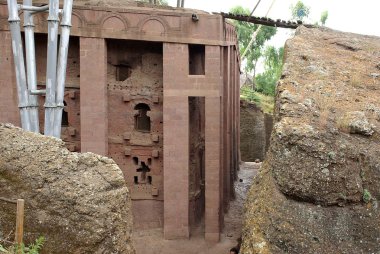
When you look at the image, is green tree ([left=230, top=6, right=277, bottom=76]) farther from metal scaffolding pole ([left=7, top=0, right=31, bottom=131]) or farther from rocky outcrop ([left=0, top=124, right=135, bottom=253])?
rocky outcrop ([left=0, top=124, right=135, bottom=253])

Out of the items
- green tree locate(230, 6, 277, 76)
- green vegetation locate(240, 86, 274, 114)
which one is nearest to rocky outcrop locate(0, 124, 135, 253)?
green vegetation locate(240, 86, 274, 114)

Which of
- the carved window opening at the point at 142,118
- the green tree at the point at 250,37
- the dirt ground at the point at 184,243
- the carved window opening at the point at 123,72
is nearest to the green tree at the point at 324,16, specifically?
the green tree at the point at 250,37

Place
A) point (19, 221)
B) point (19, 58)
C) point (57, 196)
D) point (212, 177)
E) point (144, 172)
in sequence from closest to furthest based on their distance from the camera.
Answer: point (19, 221)
point (57, 196)
point (19, 58)
point (212, 177)
point (144, 172)

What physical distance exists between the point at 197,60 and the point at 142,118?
2.29m

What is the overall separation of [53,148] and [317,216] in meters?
3.17

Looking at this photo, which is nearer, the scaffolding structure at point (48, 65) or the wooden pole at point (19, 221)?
Answer: the wooden pole at point (19, 221)

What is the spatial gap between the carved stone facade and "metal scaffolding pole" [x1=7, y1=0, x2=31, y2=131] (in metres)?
1.67

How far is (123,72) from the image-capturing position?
12.4 metres

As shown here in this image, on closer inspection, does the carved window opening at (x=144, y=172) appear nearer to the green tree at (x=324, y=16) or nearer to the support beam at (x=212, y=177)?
the support beam at (x=212, y=177)

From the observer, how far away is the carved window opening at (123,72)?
40.4 feet

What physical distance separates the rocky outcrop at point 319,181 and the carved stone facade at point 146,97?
608 centimetres

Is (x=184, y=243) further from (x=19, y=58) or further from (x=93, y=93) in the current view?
(x=19, y=58)

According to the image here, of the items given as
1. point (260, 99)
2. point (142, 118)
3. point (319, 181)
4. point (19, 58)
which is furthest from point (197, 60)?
point (260, 99)

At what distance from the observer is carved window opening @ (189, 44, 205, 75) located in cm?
1248
